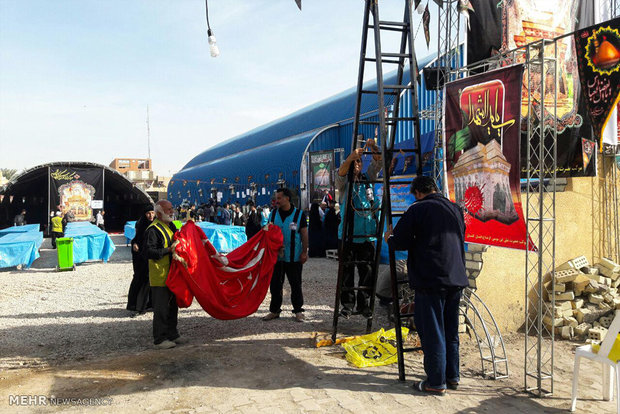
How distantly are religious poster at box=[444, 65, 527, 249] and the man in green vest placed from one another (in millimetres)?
2312

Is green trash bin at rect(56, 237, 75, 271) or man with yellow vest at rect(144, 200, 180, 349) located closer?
man with yellow vest at rect(144, 200, 180, 349)

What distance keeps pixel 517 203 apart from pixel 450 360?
171 centimetres

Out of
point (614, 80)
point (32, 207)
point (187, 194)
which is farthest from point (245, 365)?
point (187, 194)

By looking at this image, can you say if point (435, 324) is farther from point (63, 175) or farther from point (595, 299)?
point (63, 175)

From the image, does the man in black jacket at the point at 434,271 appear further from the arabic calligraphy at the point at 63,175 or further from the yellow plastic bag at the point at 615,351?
the arabic calligraphy at the point at 63,175

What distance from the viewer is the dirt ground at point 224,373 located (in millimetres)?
3982

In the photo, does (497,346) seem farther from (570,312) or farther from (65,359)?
(65,359)

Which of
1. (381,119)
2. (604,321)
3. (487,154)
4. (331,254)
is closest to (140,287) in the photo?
(381,119)

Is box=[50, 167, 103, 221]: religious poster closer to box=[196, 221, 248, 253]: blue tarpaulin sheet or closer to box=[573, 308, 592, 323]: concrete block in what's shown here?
box=[196, 221, 248, 253]: blue tarpaulin sheet

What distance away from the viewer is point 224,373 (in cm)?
471

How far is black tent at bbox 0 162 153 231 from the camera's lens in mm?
24975

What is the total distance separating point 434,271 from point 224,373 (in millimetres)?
2451

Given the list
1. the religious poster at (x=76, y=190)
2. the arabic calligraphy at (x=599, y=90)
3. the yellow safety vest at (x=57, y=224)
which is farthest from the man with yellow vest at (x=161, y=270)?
the religious poster at (x=76, y=190)

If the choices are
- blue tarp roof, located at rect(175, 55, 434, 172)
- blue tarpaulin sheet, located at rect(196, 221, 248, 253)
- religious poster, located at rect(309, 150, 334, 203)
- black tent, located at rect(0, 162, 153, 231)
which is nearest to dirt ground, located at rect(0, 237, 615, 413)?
blue tarpaulin sheet, located at rect(196, 221, 248, 253)
